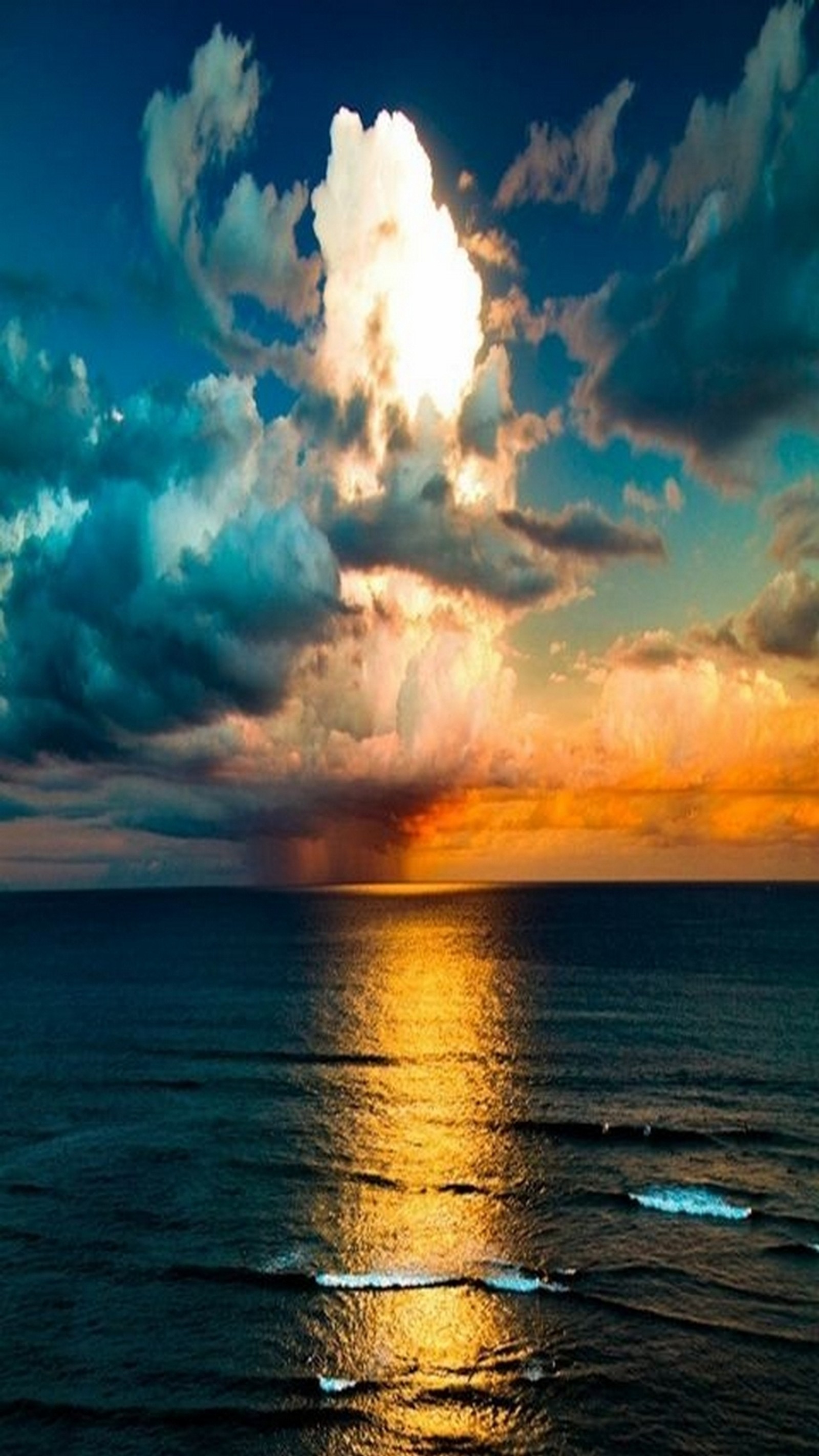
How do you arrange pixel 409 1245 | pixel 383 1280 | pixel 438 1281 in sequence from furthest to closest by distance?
pixel 409 1245 < pixel 383 1280 < pixel 438 1281

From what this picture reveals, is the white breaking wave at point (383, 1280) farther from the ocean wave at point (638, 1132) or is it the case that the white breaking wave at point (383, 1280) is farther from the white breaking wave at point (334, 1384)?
the ocean wave at point (638, 1132)

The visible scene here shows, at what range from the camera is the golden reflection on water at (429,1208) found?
123 ft

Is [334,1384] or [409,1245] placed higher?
[409,1245]

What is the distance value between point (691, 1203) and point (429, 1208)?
1501 centimetres

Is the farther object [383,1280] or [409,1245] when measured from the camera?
[409,1245]

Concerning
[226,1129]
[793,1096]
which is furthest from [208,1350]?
[793,1096]

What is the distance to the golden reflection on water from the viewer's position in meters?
37.5

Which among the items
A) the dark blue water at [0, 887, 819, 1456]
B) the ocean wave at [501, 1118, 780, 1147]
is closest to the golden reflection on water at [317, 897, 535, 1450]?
the dark blue water at [0, 887, 819, 1456]

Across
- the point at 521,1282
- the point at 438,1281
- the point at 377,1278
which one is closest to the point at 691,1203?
the point at 521,1282

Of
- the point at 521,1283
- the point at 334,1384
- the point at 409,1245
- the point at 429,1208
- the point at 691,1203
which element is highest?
the point at 429,1208

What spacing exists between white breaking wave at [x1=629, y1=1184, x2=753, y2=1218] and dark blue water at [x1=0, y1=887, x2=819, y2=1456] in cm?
21

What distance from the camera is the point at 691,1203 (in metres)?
54.1

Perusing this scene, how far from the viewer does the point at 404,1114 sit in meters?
72.9

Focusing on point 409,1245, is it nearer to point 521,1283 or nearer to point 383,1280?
point 383,1280
